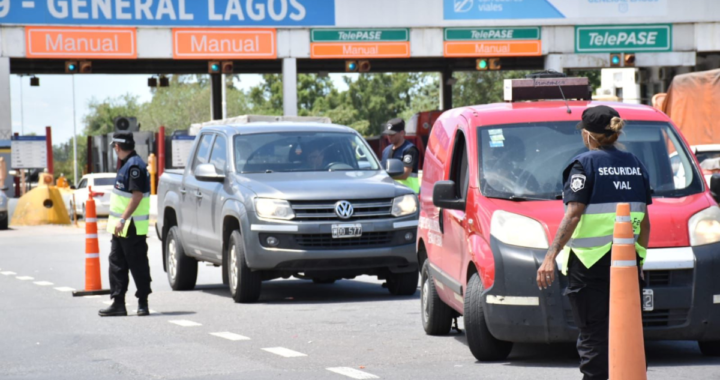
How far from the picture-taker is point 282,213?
12.9 metres

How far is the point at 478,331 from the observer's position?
870 centimetres

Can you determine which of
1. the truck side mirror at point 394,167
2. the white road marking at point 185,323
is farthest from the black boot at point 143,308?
the truck side mirror at point 394,167

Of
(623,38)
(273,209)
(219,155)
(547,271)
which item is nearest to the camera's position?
(547,271)

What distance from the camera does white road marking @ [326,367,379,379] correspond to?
27.4 ft

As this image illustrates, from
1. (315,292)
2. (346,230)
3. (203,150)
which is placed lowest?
(315,292)

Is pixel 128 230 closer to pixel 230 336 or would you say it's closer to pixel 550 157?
pixel 230 336

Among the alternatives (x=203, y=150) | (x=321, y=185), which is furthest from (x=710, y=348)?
(x=203, y=150)

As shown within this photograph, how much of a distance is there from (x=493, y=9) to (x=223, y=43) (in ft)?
25.7

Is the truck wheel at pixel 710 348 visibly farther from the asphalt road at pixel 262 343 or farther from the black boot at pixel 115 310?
the black boot at pixel 115 310

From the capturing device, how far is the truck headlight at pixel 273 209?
1292cm

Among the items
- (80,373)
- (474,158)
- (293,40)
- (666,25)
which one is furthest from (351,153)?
(666,25)

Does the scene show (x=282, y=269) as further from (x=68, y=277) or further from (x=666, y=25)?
(x=666, y=25)

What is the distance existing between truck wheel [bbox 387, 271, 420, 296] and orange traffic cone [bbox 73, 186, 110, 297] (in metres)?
3.24

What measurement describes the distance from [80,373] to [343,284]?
710 cm
